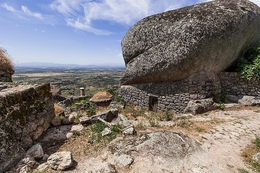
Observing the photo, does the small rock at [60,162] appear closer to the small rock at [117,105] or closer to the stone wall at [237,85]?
the small rock at [117,105]

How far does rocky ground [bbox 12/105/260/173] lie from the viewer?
4559 millimetres

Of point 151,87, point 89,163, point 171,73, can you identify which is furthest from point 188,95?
point 89,163

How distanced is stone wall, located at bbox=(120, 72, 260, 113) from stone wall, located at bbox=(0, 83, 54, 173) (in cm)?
730

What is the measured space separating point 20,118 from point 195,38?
970 centimetres

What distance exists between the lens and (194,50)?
9711 mm

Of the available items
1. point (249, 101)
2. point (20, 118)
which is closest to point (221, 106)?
point (249, 101)

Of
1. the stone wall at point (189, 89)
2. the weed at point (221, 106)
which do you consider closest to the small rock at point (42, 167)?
the stone wall at point (189, 89)

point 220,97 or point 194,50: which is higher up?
point 194,50

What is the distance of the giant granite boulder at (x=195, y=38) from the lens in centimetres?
971

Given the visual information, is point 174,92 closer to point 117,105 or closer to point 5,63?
point 117,105

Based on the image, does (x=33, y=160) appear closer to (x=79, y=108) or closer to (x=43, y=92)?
(x=43, y=92)

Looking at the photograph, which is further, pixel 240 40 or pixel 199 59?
pixel 240 40

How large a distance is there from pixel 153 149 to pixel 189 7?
1006 cm

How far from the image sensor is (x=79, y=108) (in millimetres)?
12430
